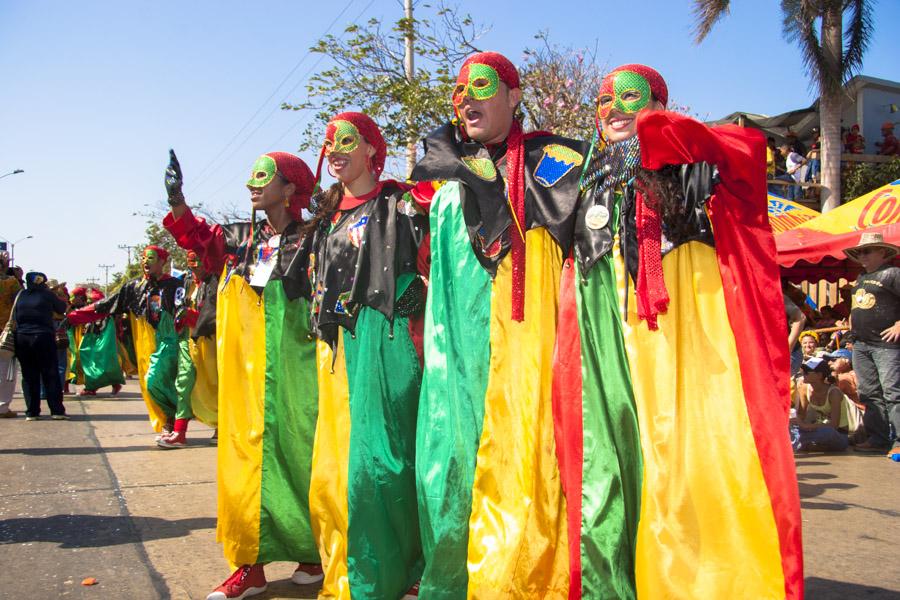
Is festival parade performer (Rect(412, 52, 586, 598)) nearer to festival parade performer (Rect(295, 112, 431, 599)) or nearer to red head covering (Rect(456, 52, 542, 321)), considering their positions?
red head covering (Rect(456, 52, 542, 321))

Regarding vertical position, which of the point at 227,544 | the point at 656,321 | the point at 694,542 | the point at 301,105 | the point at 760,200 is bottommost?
the point at 227,544

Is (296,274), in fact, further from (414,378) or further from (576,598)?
(576,598)

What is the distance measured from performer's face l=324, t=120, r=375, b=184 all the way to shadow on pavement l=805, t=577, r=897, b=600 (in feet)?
8.90

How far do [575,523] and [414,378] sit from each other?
973 mm

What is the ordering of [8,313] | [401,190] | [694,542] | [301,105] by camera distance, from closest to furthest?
[694,542] → [401,190] → [8,313] → [301,105]

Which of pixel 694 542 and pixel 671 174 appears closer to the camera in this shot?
pixel 694 542

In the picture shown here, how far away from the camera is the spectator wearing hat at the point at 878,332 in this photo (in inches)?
301

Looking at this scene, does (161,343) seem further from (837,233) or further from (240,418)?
(837,233)

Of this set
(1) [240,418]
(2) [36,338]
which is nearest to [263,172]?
(1) [240,418]

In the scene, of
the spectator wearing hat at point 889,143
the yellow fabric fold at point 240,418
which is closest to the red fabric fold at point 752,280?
the yellow fabric fold at point 240,418

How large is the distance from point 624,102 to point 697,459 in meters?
1.30

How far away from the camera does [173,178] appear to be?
167 inches

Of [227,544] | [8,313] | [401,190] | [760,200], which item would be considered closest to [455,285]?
[401,190]

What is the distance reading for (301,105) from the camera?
1595cm
